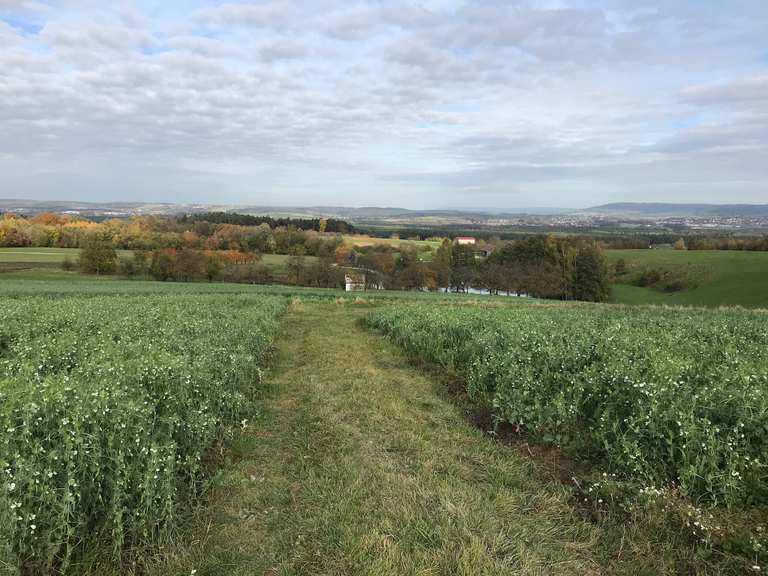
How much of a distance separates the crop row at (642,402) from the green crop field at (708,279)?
159ft

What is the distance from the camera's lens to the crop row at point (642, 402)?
5090 millimetres

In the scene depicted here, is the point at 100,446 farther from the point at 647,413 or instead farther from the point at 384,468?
the point at 647,413

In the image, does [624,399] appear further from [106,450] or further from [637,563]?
[106,450]

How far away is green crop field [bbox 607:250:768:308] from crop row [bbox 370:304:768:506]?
159ft

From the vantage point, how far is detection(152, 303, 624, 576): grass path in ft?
13.5

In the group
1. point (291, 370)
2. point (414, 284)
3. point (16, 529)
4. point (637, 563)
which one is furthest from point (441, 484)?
point (414, 284)

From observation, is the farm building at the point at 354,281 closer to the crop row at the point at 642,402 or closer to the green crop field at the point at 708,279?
the green crop field at the point at 708,279

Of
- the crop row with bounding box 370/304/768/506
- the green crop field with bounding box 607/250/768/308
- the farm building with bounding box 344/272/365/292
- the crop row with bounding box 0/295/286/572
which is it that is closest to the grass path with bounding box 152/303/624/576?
the crop row with bounding box 0/295/286/572

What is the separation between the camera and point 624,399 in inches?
256

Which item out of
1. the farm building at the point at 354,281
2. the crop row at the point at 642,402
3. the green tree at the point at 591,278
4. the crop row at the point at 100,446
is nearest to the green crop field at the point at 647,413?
the crop row at the point at 642,402

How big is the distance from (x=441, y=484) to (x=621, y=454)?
239 cm

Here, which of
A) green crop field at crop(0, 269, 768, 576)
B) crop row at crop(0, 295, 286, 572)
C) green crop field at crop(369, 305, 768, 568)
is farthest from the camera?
green crop field at crop(369, 305, 768, 568)

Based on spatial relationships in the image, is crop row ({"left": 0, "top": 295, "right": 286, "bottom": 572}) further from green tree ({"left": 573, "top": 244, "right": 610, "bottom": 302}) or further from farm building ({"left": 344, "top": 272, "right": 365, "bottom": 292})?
green tree ({"left": 573, "top": 244, "right": 610, "bottom": 302})

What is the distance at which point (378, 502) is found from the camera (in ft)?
16.6
